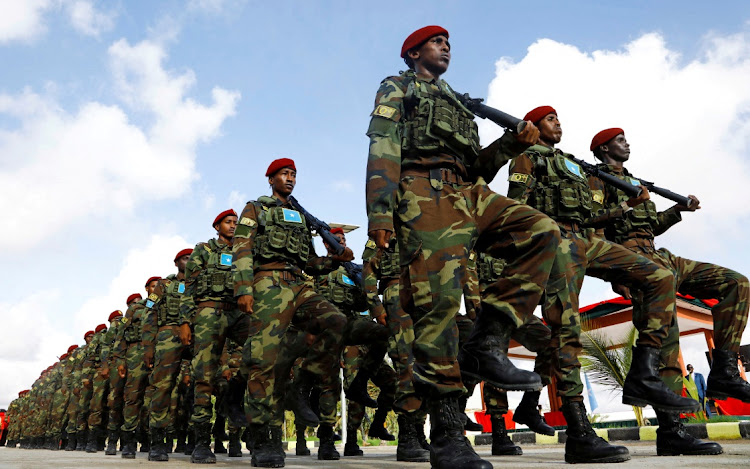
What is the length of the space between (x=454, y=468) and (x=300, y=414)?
3.90 m

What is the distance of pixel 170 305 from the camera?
7926mm

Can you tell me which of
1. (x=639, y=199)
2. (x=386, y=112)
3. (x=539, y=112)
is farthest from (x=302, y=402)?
(x=386, y=112)

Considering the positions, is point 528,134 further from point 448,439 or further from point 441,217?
point 448,439

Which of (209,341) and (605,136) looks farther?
(209,341)

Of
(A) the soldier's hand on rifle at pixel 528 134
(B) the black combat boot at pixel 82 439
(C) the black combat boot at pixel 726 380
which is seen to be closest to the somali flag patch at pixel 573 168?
(A) the soldier's hand on rifle at pixel 528 134

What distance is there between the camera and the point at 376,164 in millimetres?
3363

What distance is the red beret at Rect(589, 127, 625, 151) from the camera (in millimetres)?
5762

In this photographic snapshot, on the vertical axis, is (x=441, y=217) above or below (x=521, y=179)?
below

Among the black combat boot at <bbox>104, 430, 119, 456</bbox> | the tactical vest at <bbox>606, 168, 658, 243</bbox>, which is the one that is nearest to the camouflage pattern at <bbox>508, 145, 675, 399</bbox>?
the tactical vest at <bbox>606, 168, 658, 243</bbox>

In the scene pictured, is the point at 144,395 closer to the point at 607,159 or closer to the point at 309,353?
the point at 309,353

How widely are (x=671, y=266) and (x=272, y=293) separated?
11.5 feet

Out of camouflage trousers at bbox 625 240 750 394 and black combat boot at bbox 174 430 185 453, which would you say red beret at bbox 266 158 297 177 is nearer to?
camouflage trousers at bbox 625 240 750 394

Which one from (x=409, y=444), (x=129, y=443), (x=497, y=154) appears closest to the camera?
(x=497, y=154)

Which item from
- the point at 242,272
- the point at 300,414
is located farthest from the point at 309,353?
the point at 242,272
